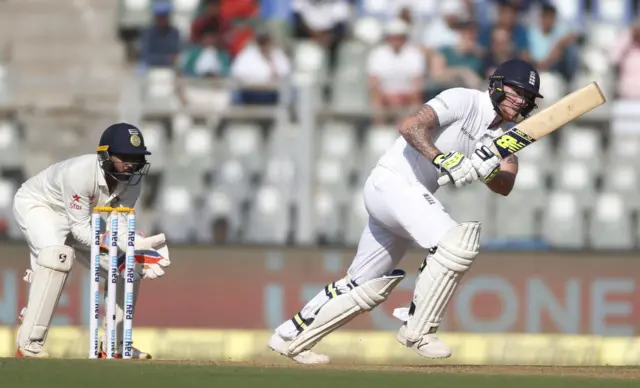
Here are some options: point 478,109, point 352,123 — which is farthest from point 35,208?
point 352,123

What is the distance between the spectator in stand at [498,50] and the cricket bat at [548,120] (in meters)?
4.36

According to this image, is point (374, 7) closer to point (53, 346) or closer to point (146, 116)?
point (146, 116)

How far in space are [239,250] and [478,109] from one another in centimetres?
343

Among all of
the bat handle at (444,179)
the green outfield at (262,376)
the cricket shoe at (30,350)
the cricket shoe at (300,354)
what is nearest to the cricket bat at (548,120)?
the bat handle at (444,179)

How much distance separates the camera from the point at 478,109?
6.94m

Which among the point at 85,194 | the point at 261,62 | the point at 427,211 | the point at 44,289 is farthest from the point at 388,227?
the point at 261,62

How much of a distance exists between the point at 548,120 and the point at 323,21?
5130 millimetres

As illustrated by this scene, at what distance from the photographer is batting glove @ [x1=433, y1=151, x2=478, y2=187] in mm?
6461

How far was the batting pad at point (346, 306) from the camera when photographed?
7.05m

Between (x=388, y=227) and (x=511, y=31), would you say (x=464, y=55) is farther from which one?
(x=388, y=227)

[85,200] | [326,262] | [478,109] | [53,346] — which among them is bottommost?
[53,346]

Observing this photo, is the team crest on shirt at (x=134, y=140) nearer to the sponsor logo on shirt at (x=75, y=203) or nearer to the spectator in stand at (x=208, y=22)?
the sponsor logo on shirt at (x=75, y=203)

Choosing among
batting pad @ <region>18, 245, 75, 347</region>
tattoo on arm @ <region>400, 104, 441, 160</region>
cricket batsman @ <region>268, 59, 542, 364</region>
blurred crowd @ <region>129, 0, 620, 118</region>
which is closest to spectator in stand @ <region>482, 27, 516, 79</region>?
blurred crowd @ <region>129, 0, 620, 118</region>

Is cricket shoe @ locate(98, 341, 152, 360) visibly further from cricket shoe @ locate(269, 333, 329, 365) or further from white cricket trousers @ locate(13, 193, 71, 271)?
cricket shoe @ locate(269, 333, 329, 365)
